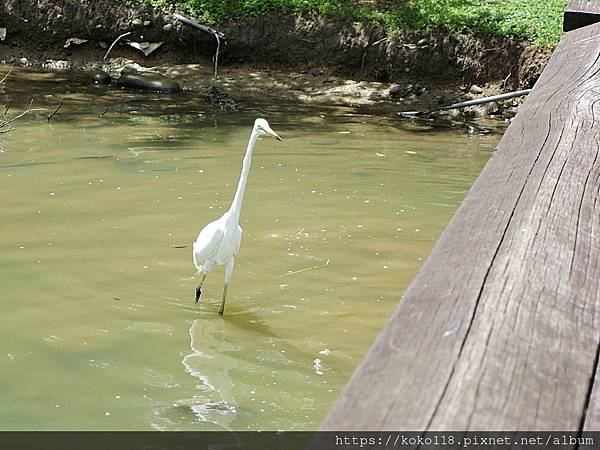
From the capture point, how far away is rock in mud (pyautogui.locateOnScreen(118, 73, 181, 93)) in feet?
42.4

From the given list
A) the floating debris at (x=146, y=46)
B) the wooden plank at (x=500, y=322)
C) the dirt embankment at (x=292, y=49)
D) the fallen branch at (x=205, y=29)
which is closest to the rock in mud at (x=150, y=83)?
the dirt embankment at (x=292, y=49)

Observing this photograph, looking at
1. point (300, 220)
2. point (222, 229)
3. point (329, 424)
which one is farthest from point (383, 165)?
point (329, 424)

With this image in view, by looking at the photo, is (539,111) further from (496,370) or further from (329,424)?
(329,424)

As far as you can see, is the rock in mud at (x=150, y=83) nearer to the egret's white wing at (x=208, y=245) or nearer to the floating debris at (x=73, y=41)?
the floating debris at (x=73, y=41)

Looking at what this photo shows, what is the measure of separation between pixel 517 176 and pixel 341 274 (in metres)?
4.72

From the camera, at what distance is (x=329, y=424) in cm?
107

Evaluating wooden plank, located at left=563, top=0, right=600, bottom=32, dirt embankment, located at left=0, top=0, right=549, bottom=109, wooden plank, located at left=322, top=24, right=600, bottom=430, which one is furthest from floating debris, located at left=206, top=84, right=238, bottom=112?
wooden plank, located at left=322, top=24, right=600, bottom=430

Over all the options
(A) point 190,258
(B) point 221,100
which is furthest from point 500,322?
(B) point 221,100

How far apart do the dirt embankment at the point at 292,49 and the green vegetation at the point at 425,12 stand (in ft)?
0.49

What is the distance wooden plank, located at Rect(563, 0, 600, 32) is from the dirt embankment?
946 cm

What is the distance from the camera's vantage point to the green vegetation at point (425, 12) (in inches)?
508

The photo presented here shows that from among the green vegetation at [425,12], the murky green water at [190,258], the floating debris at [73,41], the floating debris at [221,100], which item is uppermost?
the green vegetation at [425,12]

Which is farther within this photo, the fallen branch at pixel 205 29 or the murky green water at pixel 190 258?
the fallen branch at pixel 205 29

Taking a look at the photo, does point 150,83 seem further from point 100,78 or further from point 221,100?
point 221,100
